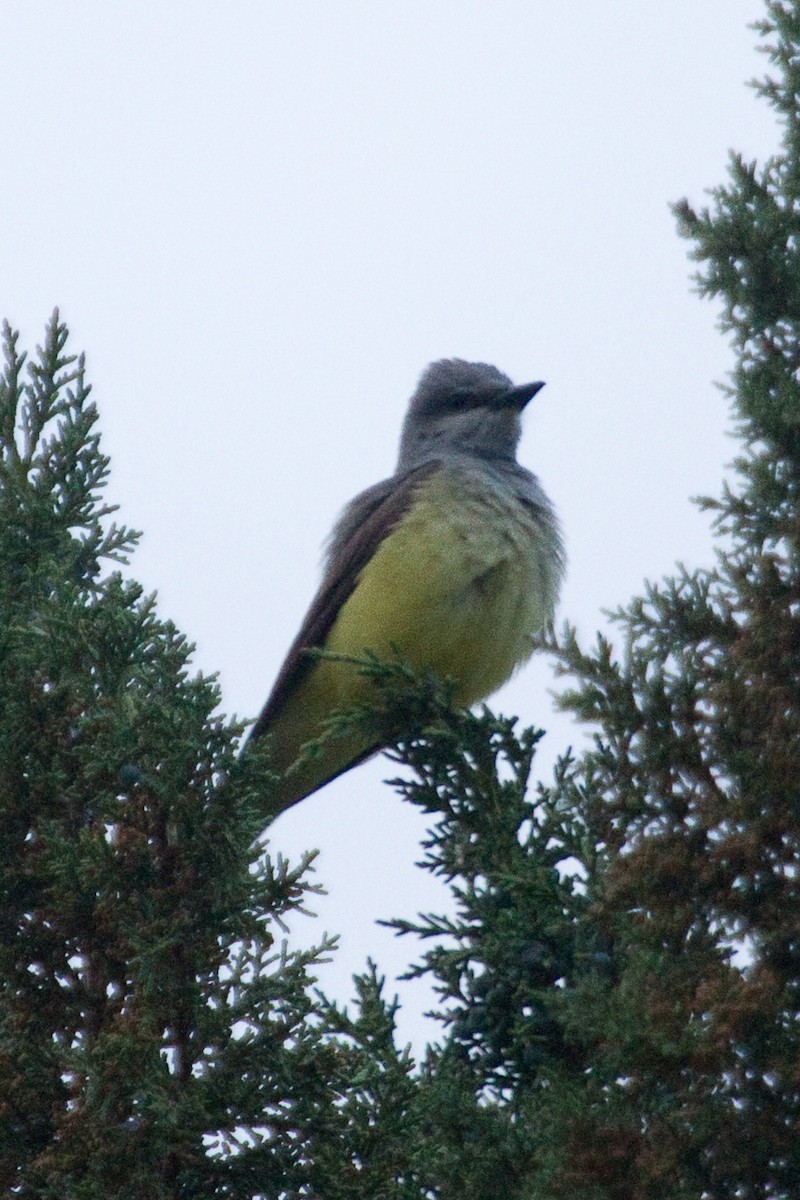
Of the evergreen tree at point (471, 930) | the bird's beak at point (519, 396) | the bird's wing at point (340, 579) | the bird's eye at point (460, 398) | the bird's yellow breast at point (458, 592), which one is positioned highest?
the bird's eye at point (460, 398)

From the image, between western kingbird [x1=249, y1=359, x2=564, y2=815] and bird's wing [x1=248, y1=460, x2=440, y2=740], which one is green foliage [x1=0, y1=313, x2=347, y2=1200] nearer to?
western kingbird [x1=249, y1=359, x2=564, y2=815]

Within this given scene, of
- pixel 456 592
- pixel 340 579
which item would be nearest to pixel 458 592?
pixel 456 592

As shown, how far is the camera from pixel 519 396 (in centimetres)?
628

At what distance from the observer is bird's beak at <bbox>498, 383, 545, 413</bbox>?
247 inches

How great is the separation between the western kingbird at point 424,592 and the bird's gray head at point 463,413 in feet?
1.12

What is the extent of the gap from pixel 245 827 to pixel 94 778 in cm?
37

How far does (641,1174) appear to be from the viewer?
2.22 metres

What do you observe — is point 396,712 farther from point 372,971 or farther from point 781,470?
point 781,470

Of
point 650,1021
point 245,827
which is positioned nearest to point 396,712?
point 245,827

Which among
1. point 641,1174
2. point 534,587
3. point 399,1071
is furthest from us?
point 534,587

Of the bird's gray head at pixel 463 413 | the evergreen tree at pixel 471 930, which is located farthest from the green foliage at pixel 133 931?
the bird's gray head at pixel 463 413

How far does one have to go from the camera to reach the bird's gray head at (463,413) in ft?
20.6

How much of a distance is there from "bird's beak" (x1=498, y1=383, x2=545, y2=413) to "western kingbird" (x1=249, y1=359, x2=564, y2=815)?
46 centimetres

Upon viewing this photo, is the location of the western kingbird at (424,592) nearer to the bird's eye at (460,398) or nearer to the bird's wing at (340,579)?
the bird's wing at (340,579)
